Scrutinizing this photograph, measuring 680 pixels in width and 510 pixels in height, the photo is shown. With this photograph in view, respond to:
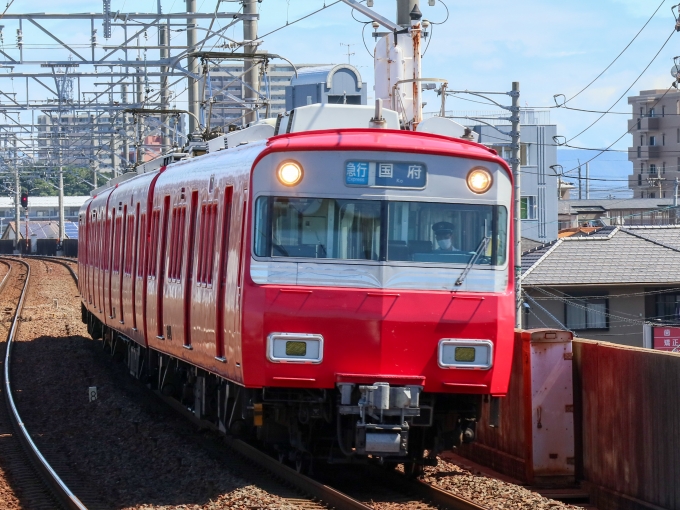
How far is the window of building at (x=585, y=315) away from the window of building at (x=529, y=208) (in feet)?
76.3

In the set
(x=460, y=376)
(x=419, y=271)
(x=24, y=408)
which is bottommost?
(x=24, y=408)

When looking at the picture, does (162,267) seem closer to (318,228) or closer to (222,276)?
(222,276)

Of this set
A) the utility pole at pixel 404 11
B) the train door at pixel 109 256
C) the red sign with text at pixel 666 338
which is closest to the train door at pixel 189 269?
the utility pole at pixel 404 11

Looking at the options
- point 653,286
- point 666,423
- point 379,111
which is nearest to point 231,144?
point 379,111

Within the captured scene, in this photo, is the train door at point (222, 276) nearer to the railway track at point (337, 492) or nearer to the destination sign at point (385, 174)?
the railway track at point (337, 492)

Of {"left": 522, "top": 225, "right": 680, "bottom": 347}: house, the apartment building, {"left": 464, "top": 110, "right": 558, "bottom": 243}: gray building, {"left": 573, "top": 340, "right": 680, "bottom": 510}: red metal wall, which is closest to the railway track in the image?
{"left": 573, "top": 340, "right": 680, "bottom": 510}: red metal wall

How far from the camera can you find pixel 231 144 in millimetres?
11039

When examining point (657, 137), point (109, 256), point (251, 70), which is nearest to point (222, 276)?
point (109, 256)

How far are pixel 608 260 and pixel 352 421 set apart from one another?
88.8 feet

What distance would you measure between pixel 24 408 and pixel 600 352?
855 cm

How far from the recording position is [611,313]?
32.8m

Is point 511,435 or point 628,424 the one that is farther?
point 511,435

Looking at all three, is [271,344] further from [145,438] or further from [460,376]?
[145,438]

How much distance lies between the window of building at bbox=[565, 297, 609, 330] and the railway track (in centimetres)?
2300
